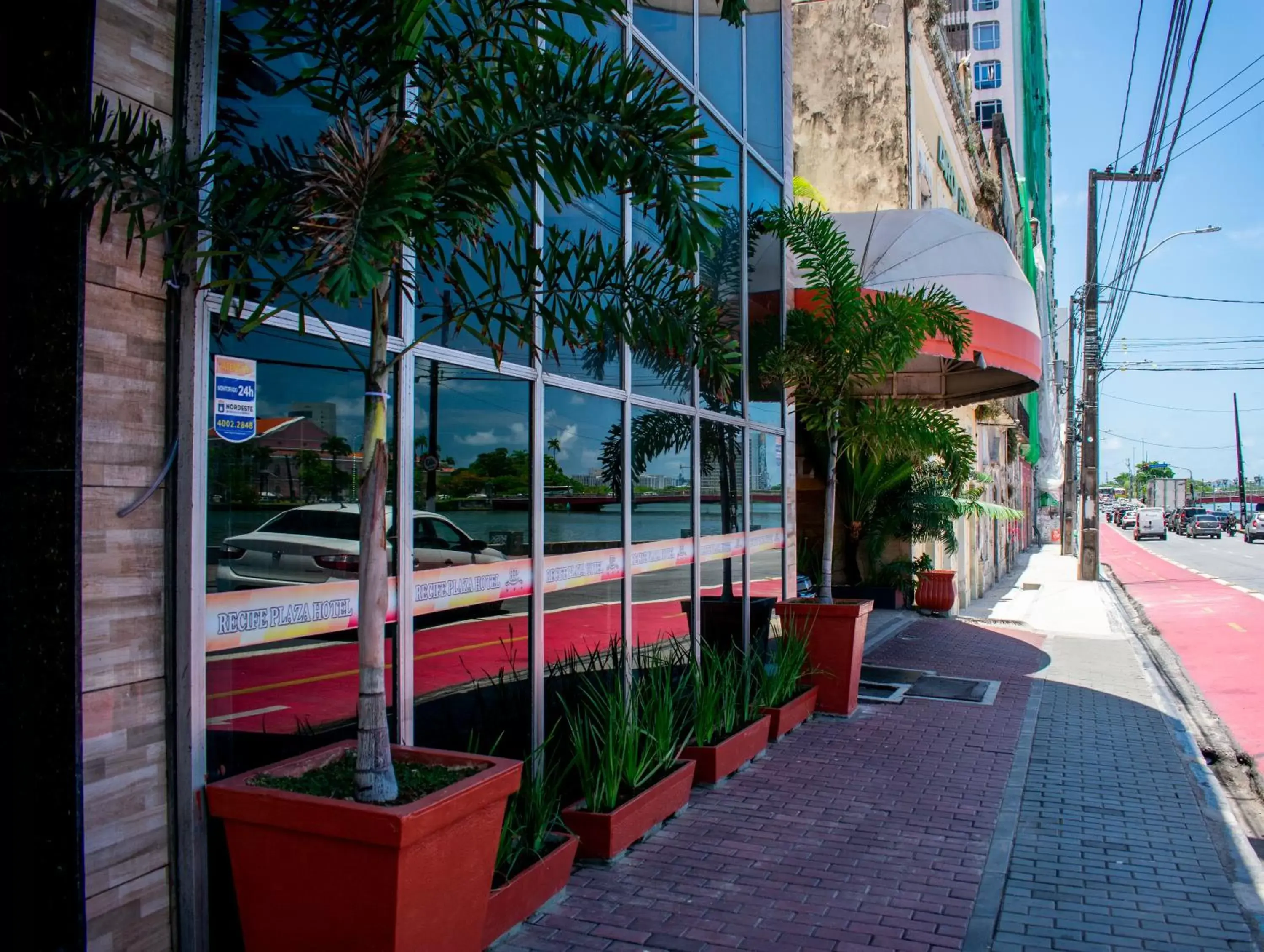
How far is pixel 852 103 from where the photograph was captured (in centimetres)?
1581

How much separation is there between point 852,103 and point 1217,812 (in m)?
12.3

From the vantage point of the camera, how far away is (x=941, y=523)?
1539 centimetres

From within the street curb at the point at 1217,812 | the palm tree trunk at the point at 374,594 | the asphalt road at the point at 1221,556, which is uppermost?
the palm tree trunk at the point at 374,594

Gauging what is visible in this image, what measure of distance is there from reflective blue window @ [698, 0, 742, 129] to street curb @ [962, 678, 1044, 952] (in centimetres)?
553

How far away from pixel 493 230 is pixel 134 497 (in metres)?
2.52

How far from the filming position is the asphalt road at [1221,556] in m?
26.8

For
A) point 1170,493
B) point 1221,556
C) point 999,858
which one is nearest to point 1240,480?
point 1170,493

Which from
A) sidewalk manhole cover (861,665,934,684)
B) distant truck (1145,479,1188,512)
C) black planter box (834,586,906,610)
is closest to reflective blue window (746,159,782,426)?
sidewalk manhole cover (861,665,934,684)

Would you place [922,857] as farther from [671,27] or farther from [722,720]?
[671,27]

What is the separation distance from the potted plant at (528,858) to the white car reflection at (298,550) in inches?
49.0

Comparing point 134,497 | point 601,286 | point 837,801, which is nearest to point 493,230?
point 601,286

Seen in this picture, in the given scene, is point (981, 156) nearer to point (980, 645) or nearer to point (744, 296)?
point (980, 645)

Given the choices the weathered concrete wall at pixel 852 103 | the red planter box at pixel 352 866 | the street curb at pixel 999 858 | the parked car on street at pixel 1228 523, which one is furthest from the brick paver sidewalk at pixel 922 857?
the parked car on street at pixel 1228 523

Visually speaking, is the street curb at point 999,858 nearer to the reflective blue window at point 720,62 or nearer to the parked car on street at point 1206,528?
the reflective blue window at point 720,62
